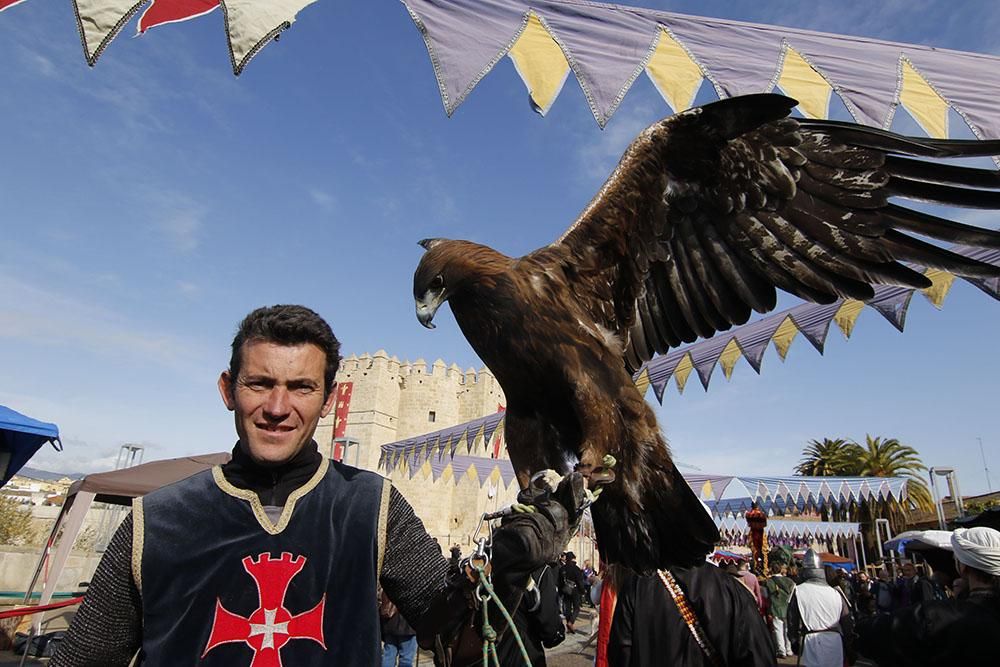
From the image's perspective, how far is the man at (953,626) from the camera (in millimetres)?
2377

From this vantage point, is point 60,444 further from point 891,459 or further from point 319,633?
point 891,459

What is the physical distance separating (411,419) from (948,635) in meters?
43.7

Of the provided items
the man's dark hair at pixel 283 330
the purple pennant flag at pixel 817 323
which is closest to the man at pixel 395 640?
the man's dark hair at pixel 283 330

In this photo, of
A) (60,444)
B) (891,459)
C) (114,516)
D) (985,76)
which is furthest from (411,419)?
(985,76)

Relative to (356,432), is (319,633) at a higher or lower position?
lower

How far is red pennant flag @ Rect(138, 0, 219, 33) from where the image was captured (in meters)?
3.23

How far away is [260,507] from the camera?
1.40 meters

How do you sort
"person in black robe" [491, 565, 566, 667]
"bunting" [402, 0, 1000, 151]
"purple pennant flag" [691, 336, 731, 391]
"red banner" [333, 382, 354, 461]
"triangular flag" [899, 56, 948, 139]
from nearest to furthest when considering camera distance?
"person in black robe" [491, 565, 566, 667]
"bunting" [402, 0, 1000, 151]
"triangular flag" [899, 56, 948, 139]
"purple pennant flag" [691, 336, 731, 391]
"red banner" [333, 382, 354, 461]

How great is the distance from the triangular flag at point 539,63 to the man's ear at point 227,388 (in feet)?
9.91

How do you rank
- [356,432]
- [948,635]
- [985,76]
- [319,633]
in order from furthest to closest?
[356,432], [985,76], [948,635], [319,633]

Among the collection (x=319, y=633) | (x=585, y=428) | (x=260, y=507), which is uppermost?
(x=585, y=428)

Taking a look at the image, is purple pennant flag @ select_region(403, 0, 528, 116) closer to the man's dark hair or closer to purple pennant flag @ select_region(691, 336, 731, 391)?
the man's dark hair

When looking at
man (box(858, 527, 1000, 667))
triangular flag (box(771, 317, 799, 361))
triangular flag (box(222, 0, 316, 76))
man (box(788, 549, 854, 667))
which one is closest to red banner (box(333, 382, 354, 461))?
triangular flag (box(771, 317, 799, 361))

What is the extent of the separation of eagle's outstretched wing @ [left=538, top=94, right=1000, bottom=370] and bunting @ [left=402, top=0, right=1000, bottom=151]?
102 cm
